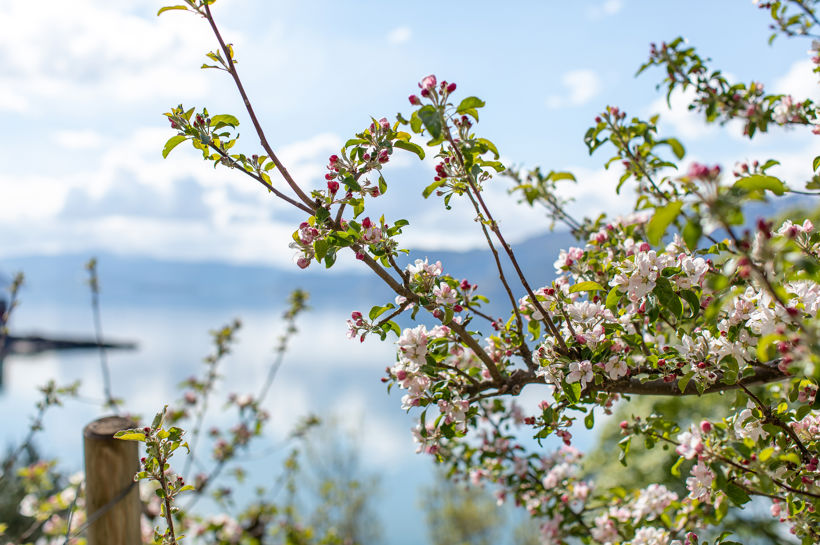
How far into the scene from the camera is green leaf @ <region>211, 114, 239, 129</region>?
1056 mm

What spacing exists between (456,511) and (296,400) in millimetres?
18464

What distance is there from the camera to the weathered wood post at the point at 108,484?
4.34 ft

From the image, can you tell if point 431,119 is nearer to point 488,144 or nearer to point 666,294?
point 488,144

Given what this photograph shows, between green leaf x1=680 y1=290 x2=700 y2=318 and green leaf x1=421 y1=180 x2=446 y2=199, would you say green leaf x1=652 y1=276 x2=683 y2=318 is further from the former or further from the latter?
green leaf x1=421 y1=180 x2=446 y2=199

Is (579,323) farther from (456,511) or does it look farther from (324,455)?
(324,455)

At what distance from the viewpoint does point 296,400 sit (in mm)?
27875

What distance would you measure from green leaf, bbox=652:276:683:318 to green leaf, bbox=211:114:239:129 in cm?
85

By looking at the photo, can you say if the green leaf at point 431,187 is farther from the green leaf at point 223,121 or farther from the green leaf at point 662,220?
the green leaf at point 662,220

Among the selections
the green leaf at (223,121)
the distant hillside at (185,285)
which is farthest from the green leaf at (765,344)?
the distant hillside at (185,285)

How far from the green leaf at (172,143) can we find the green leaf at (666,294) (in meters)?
0.93

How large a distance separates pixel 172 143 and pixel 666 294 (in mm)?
968

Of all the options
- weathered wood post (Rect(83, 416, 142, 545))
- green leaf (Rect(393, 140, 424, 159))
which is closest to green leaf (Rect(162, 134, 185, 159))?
green leaf (Rect(393, 140, 424, 159))

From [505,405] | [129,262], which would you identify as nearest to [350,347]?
[505,405]

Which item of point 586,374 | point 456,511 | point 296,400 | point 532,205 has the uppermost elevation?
point 296,400
